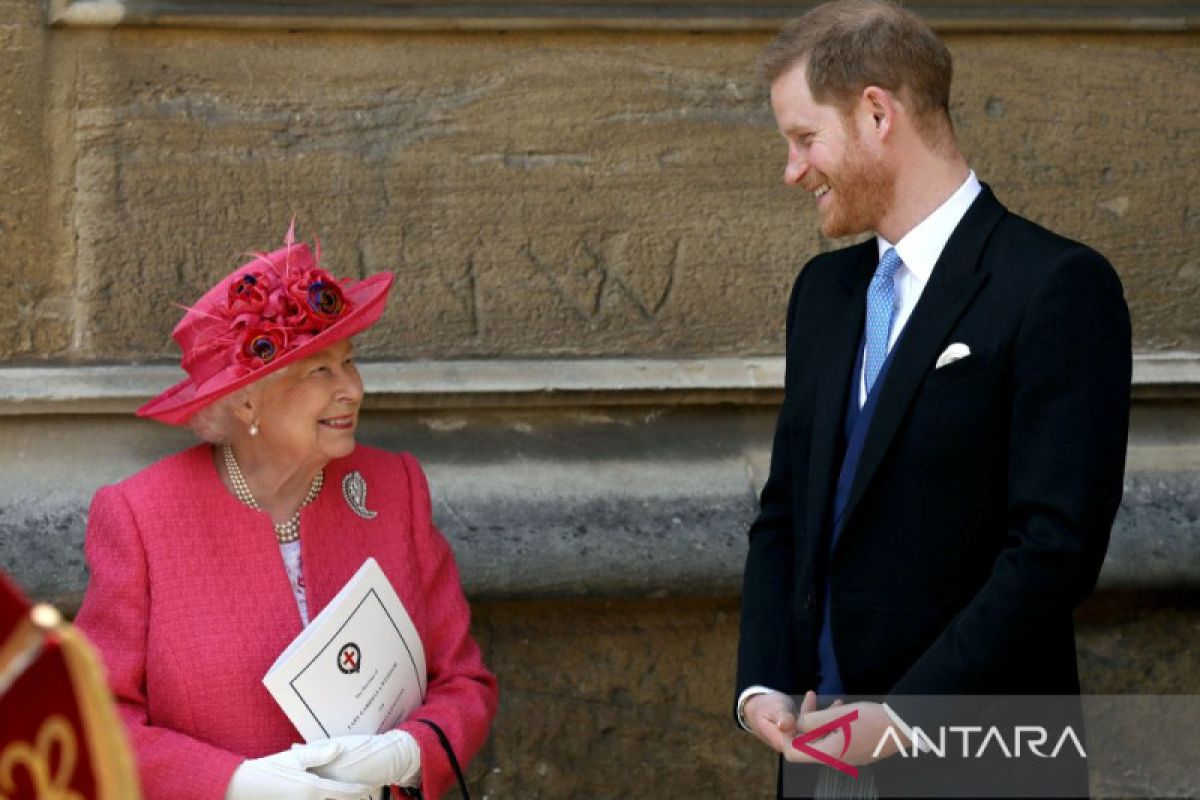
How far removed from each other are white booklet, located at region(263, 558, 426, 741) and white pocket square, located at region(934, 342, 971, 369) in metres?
0.98

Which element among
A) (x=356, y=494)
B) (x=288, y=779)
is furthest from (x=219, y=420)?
(x=288, y=779)

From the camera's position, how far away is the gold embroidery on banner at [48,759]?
5.29 feet

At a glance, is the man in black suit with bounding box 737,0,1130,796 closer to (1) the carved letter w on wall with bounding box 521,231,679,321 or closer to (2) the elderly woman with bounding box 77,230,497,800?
(2) the elderly woman with bounding box 77,230,497,800

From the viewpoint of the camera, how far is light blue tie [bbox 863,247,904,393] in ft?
8.99

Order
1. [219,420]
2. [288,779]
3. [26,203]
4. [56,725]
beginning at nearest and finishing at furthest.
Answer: [56,725] → [288,779] → [219,420] → [26,203]

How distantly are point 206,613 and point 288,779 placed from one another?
0.30m

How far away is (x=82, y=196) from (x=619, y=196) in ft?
3.76

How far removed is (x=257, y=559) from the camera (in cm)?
305

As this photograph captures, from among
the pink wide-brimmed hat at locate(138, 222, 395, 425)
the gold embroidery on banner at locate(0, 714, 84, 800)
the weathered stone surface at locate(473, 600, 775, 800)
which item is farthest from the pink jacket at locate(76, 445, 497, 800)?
the gold embroidery on banner at locate(0, 714, 84, 800)

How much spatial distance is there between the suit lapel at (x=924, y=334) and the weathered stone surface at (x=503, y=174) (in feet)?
5.08

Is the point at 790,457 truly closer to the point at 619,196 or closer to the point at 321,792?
the point at 321,792

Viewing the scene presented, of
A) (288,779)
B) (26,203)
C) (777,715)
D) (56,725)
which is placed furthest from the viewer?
(26,203)

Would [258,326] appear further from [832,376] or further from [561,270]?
[561,270]

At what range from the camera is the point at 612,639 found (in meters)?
4.15
